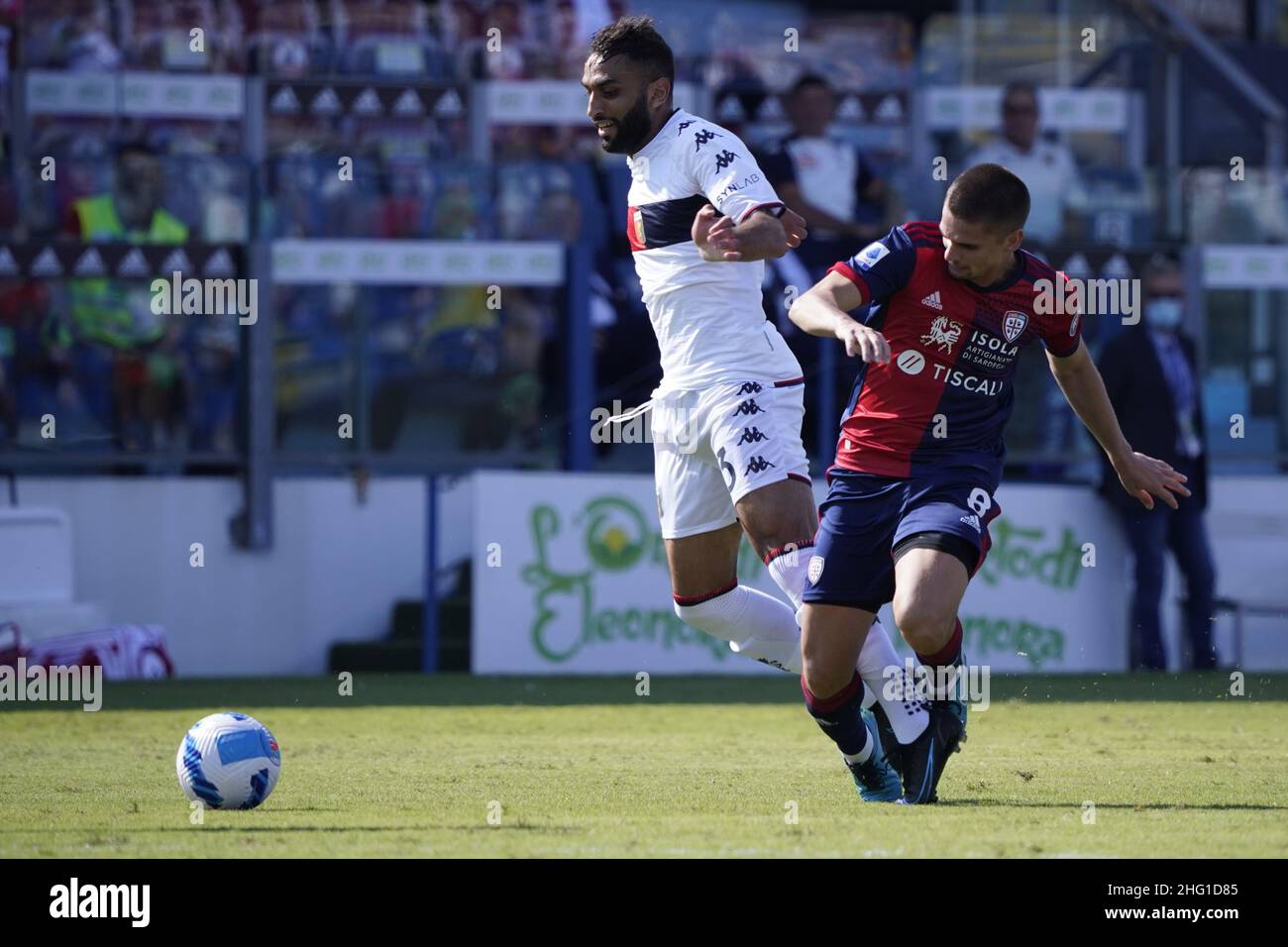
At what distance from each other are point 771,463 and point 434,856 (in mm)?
2352

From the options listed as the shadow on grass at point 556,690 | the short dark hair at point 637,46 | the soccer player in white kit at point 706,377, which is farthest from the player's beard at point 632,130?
the shadow on grass at point 556,690

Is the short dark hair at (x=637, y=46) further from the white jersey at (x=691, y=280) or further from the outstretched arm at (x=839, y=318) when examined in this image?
the outstretched arm at (x=839, y=318)

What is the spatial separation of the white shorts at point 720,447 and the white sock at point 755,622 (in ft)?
0.94

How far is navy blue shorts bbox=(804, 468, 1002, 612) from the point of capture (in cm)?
678

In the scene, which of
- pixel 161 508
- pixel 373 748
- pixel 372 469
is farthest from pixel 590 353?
pixel 373 748

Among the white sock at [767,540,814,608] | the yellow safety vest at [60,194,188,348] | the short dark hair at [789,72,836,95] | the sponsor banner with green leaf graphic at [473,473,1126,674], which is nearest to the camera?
the white sock at [767,540,814,608]

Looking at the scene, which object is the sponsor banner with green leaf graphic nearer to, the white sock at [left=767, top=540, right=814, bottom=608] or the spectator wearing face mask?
the spectator wearing face mask

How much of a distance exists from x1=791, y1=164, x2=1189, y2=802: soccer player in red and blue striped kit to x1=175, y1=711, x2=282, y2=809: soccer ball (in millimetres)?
1794

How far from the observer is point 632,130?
25.0 ft

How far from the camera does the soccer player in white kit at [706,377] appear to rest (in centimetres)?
733

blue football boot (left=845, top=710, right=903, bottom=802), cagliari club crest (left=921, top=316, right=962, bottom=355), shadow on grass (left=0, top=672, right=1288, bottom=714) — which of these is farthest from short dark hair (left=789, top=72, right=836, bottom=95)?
blue football boot (left=845, top=710, right=903, bottom=802)

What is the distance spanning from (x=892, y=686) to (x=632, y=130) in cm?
224

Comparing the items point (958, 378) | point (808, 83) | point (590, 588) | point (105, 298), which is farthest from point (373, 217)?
point (958, 378)

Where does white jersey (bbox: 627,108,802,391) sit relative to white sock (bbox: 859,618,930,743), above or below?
above
